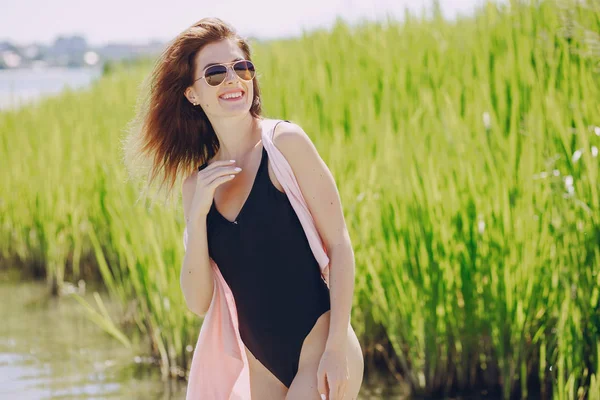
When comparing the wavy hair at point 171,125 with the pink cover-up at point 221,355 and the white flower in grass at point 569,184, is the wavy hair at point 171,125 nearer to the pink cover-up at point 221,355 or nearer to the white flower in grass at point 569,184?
the pink cover-up at point 221,355

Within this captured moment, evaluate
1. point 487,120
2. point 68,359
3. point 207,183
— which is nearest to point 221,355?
point 207,183

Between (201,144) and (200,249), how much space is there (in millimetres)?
361

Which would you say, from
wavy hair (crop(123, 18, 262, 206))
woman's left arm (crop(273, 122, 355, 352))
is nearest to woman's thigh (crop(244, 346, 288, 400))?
woman's left arm (crop(273, 122, 355, 352))

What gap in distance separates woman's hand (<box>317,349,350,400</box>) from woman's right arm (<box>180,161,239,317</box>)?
37 centimetres

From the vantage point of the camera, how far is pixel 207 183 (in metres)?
1.95

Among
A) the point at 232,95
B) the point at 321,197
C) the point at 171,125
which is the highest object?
the point at 232,95

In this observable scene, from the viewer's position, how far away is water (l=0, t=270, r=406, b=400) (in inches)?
151

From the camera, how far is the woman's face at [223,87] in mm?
1976

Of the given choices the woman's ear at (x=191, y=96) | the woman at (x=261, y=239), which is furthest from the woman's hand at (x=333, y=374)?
the woman's ear at (x=191, y=96)

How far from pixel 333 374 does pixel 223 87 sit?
72cm

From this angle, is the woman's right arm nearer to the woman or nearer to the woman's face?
the woman

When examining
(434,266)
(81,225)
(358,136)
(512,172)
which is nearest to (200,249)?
(434,266)

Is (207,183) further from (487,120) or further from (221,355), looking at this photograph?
(487,120)

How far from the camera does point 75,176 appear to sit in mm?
5770
